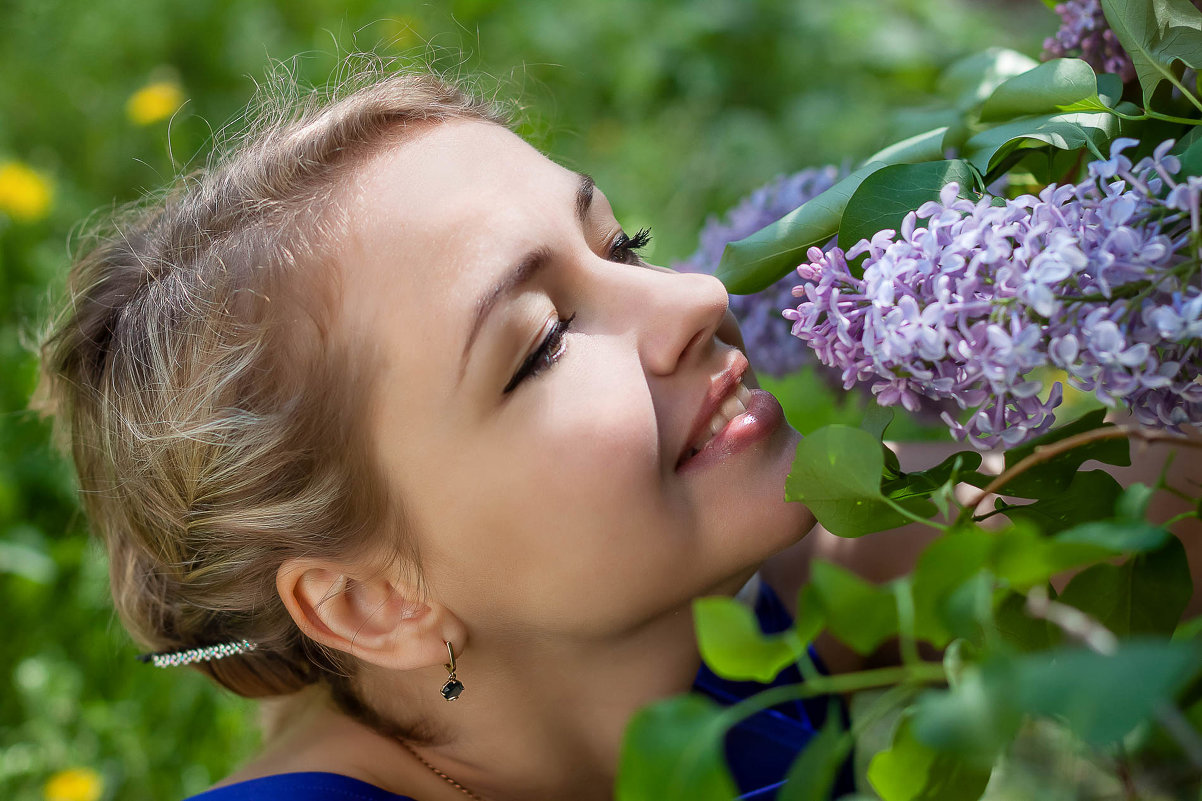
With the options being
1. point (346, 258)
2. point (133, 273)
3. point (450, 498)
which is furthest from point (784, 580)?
point (133, 273)

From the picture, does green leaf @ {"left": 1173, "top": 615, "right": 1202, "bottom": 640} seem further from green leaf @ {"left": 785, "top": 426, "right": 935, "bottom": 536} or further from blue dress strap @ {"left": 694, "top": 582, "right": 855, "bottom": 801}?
blue dress strap @ {"left": 694, "top": 582, "right": 855, "bottom": 801}

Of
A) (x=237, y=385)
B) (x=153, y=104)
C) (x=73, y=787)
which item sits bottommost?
(x=73, y=787)

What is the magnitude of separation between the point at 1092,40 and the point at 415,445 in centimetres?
66

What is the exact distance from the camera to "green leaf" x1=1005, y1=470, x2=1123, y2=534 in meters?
0.63

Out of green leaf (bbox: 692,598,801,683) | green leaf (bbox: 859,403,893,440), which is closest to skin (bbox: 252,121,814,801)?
green leaf (bbox: 859,403,893,440)

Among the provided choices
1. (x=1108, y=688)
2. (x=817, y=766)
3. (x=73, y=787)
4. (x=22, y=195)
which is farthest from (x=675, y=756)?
(x=22, y=195)

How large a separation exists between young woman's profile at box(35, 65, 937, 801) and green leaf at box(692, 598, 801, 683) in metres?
0.36

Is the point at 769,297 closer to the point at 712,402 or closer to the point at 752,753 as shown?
the point at 712,402

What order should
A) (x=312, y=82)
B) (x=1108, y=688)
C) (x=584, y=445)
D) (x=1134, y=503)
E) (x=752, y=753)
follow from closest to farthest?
(x=1108, y=688)
(x=1134, y=503)
(x=584, y=445)
(x=752, y=753)
(x=312, y=82)

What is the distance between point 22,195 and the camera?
2205 mm

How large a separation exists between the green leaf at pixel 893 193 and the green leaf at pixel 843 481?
159mm

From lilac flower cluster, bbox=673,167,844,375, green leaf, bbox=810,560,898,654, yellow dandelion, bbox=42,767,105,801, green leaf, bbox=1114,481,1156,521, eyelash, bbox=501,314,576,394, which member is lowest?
yellow dandelion, bbox=42,767,105,801

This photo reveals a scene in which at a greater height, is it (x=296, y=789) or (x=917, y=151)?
(x=917, y=151)

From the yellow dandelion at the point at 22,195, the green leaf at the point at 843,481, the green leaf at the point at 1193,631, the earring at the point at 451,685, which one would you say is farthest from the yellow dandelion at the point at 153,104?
the green leaf at the point at 1193,631
